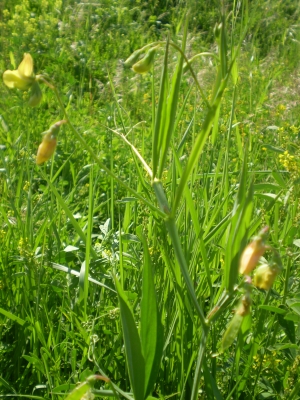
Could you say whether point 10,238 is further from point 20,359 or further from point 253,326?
point 253,326

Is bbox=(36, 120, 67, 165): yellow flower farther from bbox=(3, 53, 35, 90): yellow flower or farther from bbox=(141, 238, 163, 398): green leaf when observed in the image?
bbox=(141, 238, 163, 398): green leaf

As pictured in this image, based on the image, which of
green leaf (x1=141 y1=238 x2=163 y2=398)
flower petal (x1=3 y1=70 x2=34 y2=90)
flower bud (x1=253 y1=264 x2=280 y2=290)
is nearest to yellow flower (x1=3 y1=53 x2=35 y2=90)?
flower petal (x1=3 y1=70 x2=34 y2=90)

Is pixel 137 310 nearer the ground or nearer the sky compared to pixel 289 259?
nearer the ground

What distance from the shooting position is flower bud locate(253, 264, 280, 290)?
71 cm

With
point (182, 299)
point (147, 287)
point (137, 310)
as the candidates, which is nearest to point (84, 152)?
point (137, 310)

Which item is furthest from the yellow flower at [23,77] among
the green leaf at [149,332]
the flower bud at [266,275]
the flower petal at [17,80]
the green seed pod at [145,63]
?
the flower bud at [266,275]

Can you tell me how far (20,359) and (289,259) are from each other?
2.27 ft

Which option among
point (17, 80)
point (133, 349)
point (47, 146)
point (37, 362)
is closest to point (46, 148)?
point (47, 146)

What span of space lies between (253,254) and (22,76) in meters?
0.44

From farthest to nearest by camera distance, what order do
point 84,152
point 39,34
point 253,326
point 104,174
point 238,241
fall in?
point 39,34 < point 84,152 < point 104,174 < point 253,326 < point 238,241

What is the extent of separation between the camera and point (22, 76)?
31.5 inches

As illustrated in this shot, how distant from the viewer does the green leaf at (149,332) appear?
880 millimetres

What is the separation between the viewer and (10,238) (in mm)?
1553

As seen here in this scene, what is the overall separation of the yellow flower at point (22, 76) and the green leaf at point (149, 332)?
34 centimetres
